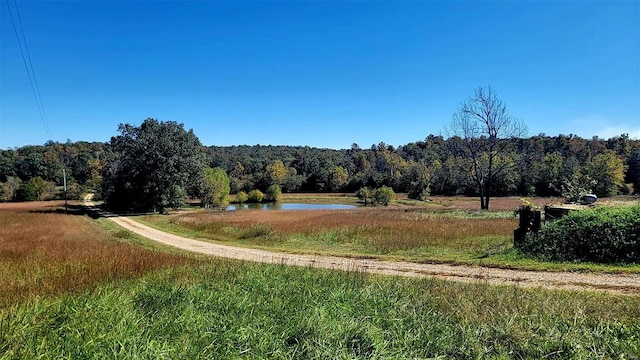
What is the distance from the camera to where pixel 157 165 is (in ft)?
148

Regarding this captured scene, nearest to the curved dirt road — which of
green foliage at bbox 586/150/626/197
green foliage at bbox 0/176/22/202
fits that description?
green foliage at bbox 586/150/626/197

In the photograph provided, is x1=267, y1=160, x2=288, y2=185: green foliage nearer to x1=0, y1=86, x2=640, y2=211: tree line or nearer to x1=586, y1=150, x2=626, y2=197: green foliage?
x1=0, y1=86, x2=640, y2=211: tree line

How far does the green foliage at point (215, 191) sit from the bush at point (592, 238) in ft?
171

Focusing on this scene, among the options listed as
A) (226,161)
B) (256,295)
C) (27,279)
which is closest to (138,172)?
(27,279)

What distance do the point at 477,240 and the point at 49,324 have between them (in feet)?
58.6

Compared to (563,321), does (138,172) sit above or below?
above

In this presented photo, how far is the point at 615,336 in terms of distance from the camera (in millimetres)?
5793

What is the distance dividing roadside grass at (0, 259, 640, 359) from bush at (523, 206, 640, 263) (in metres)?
5.63

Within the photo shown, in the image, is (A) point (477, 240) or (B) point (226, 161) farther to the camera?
(B) point (226, 161)

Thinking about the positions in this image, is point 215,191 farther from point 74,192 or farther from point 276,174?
point 276,174

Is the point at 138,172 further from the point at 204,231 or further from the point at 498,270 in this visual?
the point at 498,270

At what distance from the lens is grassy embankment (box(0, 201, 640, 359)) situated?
520 centimetres

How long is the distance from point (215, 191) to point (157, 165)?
735 inches

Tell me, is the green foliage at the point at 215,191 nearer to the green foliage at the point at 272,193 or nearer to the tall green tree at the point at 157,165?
the tall green tree at the point at 157,165
